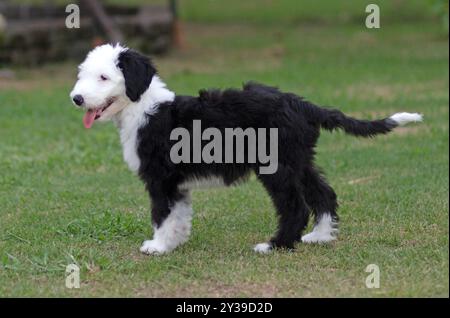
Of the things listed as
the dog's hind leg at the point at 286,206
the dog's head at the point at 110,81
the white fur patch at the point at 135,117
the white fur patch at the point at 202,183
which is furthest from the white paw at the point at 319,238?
the dog's head at the point at 110,81

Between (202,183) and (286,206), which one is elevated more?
(202,183)

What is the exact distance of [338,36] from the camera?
2156 centimetres

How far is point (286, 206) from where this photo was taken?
608 centimetres

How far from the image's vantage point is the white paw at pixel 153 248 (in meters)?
6.19

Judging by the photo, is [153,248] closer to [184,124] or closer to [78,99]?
[184,124]

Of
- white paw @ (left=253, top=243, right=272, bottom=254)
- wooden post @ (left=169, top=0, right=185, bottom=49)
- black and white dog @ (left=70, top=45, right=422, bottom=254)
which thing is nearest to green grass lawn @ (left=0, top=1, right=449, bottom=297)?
white paw @ (left=253, top=243, right=272, bottom=254)

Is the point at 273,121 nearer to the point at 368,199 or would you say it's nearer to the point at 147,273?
the point at 147,273

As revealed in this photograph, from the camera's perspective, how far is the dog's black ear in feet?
19.9

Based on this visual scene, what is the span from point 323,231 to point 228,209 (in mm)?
1378

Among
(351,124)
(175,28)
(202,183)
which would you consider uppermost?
(351,124)

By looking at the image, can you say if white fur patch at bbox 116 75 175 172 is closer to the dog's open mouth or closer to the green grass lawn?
the dog's open mouth

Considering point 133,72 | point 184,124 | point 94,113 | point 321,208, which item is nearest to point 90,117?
point 94,113
